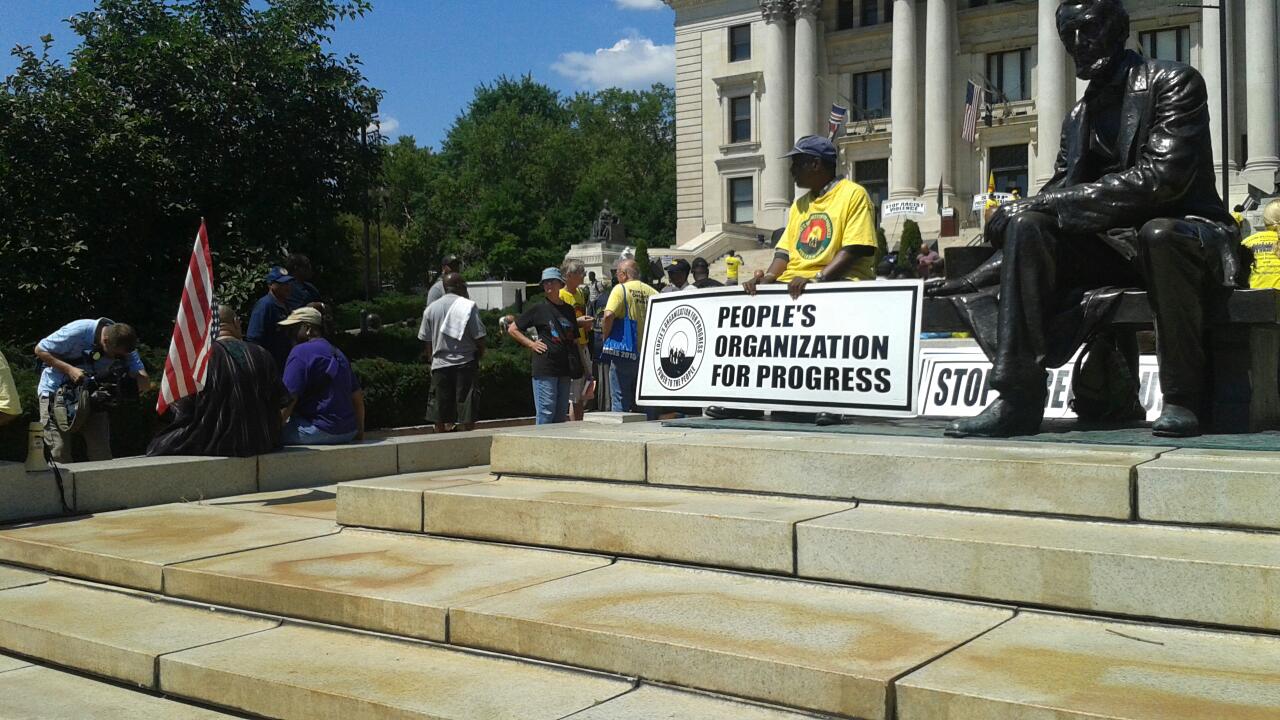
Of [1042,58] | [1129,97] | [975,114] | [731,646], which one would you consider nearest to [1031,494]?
[731,646]

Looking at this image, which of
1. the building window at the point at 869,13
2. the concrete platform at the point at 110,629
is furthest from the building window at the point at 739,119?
the concrete platform at the point at 110,629

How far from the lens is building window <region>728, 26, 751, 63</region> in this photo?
6325 centimetres

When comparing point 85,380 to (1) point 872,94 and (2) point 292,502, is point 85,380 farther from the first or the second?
(1) point 872,94

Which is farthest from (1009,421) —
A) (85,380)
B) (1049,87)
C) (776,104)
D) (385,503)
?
(776,104)

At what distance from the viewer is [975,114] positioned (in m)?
45.9

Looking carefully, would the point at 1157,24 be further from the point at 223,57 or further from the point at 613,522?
the point at 613,522

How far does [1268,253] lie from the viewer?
962 centimetres

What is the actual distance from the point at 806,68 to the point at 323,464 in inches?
2109

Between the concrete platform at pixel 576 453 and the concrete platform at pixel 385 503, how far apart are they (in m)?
0.26

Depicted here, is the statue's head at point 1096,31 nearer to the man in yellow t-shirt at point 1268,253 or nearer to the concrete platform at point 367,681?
the man in yellow t-shirt at point 1268,253

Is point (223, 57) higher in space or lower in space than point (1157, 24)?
lower

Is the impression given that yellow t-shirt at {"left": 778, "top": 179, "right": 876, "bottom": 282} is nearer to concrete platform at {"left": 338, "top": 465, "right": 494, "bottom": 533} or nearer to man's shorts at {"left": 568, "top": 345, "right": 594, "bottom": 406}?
concrete platform at {"left": 338, "top": 465, "right": 494, "bottom": 533}

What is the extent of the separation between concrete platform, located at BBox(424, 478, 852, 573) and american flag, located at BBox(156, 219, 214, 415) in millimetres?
2844

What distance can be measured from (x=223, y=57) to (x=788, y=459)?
22.2m
